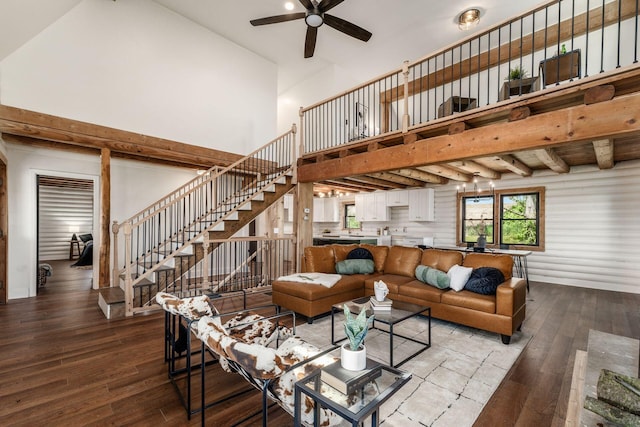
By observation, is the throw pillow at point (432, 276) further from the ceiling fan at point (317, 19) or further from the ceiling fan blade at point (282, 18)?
the ceiling fan blade at point (282, 18)

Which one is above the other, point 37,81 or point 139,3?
point 139,3

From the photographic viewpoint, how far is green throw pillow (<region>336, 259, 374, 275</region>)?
4699mm

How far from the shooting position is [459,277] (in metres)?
3.67

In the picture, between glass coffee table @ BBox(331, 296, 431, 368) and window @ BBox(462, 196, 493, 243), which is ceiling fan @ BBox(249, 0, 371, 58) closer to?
glass coffee table @ BBox(331, 296, 431, 368)

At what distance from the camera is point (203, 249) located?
4.84 m

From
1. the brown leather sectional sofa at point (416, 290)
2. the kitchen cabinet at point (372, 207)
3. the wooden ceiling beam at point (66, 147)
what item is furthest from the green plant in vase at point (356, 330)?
the kitchen cabinet at point (372, 207)

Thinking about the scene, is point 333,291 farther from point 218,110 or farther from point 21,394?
point 218,110

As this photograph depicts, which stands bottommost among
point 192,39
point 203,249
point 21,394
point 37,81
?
point 21,394

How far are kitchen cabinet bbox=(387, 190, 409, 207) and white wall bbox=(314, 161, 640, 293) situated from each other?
7.62 feet

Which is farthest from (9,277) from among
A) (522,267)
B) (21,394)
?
(522,267)

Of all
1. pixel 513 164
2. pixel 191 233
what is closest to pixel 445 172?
pixel 513 164

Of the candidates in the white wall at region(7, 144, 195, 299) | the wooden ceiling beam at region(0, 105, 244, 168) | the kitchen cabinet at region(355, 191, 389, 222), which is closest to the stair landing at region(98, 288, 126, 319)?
the white wall at region(7, 144, 195, 299)

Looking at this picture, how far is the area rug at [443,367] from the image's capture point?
202 cm

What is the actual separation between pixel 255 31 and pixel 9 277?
22.3 feet
